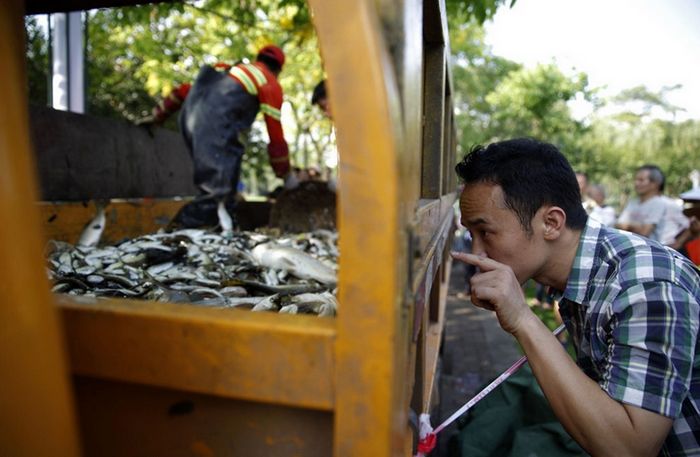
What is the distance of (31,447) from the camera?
0.75 meters

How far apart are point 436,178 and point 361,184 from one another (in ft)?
4.00

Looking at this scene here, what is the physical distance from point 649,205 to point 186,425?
7.28m

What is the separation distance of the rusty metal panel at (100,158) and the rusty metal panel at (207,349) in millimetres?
2800

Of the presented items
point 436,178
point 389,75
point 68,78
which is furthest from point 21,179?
point 68,78

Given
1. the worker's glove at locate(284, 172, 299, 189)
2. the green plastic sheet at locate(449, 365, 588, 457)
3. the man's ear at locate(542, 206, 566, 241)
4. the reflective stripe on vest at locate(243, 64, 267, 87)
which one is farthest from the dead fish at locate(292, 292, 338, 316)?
the reflective stripe on vest at locate(243, 64, 267, 87)

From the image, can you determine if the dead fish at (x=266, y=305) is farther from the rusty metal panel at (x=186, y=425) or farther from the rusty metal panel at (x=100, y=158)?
the rusty metal panel at (x=100, y=158)

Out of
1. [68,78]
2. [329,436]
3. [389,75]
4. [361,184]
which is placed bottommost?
[329,436]

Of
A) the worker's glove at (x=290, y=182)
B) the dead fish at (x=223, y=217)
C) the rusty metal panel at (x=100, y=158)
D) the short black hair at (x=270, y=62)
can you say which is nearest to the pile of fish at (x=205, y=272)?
the dead fish at (x=223, y=217)

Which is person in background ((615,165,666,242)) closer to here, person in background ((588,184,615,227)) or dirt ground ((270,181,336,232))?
person in background ((588,184,615,227))

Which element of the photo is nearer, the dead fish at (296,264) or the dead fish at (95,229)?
the dead fish at (296,264)

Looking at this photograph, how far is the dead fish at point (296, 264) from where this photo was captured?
228 centimetres

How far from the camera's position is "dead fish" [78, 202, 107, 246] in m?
3.06

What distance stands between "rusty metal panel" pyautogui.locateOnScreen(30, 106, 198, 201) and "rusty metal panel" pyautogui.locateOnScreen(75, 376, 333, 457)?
2.78 meters

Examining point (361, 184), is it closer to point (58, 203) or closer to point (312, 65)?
point (58, 203)
